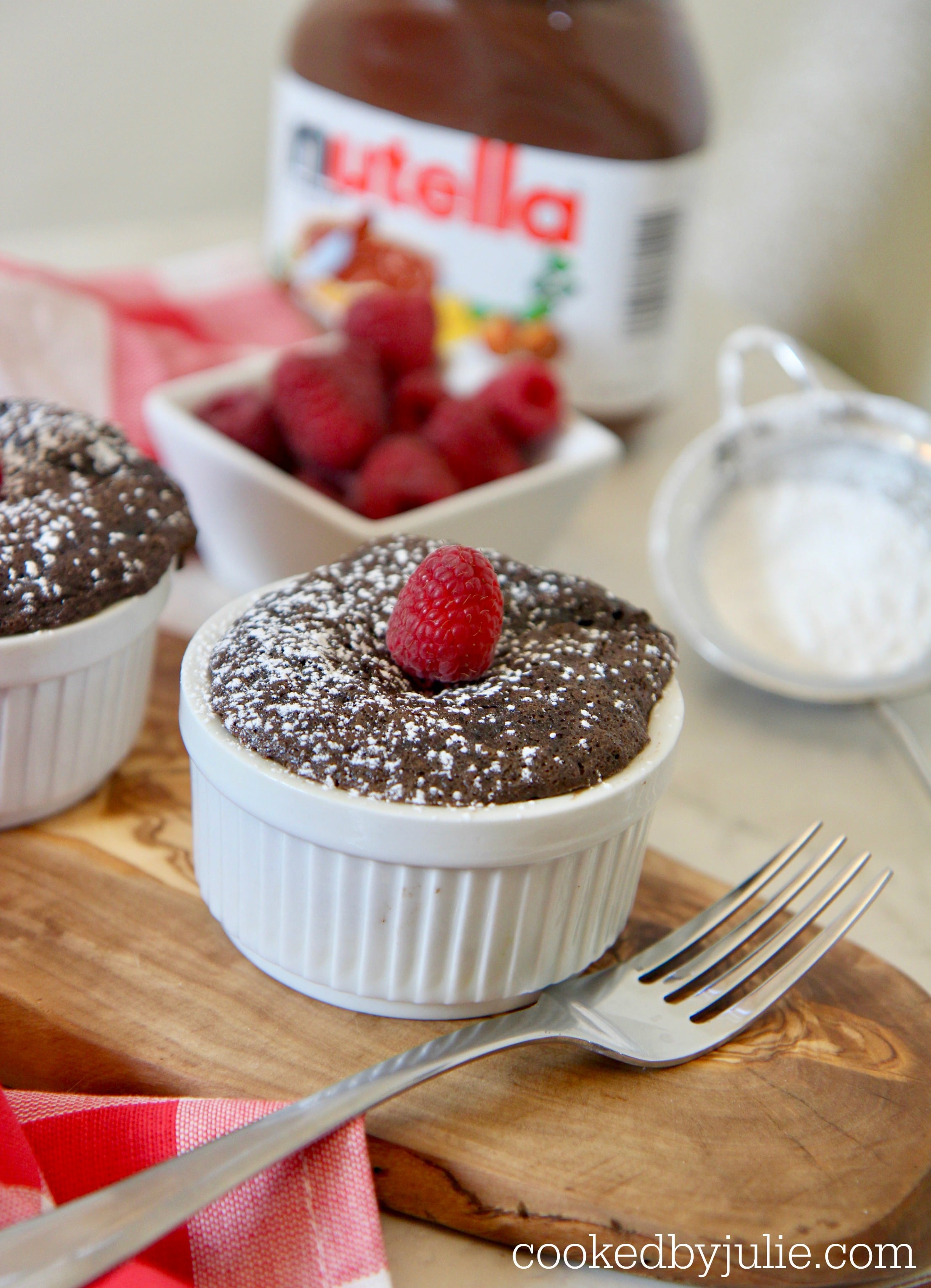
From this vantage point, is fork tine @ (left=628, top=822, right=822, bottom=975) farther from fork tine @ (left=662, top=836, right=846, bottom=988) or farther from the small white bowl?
the small white bowl

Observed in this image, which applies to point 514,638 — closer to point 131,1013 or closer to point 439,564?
point 439,564

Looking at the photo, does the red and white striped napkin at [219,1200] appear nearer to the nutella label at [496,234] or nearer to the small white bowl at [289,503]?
the small white bowl at [289,503]

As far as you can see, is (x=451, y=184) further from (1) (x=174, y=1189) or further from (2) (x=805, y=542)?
(1) (x=174, y=1189)

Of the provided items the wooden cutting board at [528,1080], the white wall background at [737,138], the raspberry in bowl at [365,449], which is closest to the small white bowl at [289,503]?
the raspberry in bowl at [365,449]

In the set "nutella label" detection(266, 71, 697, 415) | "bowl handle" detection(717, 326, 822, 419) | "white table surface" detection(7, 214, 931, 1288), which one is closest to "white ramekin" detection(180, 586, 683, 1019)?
"white table surface" detection(7, 214, 931, 1288)

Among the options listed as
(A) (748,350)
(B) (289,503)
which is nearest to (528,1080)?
(B) (289,503)

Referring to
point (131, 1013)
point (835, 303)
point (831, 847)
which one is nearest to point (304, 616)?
point (131, 1013)
